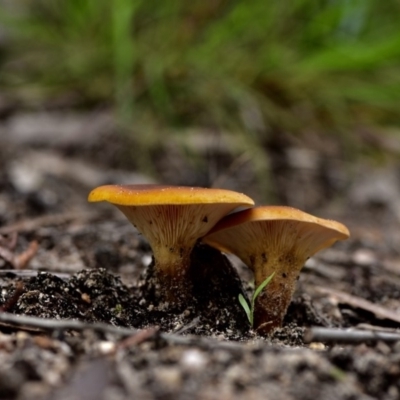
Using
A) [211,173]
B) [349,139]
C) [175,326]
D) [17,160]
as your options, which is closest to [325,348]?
[175,326]

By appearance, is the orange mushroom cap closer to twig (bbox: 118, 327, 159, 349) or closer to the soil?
the soil

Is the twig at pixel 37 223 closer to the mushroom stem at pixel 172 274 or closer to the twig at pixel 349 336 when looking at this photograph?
the mushroom stem at pixel 172 274

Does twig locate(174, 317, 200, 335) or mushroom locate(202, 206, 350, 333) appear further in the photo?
mushroom locate(202, 206, 350, 333)

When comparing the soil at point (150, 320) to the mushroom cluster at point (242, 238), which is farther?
the mushroom cluster at point (242, 238)

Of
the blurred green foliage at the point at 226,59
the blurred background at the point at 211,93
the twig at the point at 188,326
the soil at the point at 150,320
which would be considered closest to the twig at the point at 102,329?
the soil at the point at 150,320

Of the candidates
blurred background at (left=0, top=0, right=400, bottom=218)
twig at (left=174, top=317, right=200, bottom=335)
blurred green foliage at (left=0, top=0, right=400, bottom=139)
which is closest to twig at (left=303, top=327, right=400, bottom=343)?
twig at (left=174, top=317, right=200, bottom=335)

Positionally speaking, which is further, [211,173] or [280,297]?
[211,173]

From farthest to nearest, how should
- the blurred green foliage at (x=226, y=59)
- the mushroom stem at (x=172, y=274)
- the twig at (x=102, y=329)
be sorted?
the blurred green foliage at (x=226, y=59)
the mushroom stem at (x=172, y=274)
the twig at (x=102, y=329)

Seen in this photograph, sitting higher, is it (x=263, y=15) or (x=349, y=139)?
(x=263, y=15)

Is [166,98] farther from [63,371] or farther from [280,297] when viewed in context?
[63,371]
